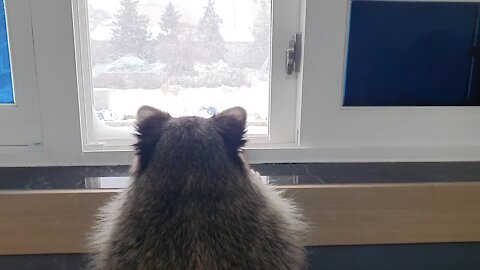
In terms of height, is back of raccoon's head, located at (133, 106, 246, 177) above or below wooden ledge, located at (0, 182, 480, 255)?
above

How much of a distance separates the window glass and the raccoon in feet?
1.84

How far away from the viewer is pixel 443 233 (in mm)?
1195

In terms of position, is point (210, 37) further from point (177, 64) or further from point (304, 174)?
point (304, 174)

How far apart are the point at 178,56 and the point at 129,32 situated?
0.16 m

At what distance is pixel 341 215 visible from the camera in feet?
3.81

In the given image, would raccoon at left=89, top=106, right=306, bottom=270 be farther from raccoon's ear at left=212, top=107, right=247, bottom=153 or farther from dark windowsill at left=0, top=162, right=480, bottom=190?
dark windowsill at left=0, top=162, right=480, bottom=190

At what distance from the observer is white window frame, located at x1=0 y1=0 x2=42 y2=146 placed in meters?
1.26

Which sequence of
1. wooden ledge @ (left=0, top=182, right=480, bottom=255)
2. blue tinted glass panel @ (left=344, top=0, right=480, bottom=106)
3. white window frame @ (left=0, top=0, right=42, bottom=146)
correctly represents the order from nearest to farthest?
wooden ledge @ (left=0, top=182, right=480, bottom=255) < white window frame @ (left=0, top=0, right=42, bottom=146) < blue tinted glass panel @ (left=344, top=0, right=480, bottom=106)

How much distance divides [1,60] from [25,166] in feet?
1.04

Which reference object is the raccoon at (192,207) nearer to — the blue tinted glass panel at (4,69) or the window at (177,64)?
the window at (177,64)

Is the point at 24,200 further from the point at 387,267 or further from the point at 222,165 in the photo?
the point at 387,267

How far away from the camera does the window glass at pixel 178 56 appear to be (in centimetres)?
134

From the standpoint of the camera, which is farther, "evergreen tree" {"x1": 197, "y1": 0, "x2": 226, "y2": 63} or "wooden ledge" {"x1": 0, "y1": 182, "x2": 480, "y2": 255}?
"evergreen tree" {"x1": 197, "y1": 0, "x2": 226, "y2": 63}

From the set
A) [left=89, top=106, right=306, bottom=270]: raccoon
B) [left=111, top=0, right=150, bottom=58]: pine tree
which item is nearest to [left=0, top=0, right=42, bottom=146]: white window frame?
[left=111, top=0, right=150, bottom=58]: pine tree
